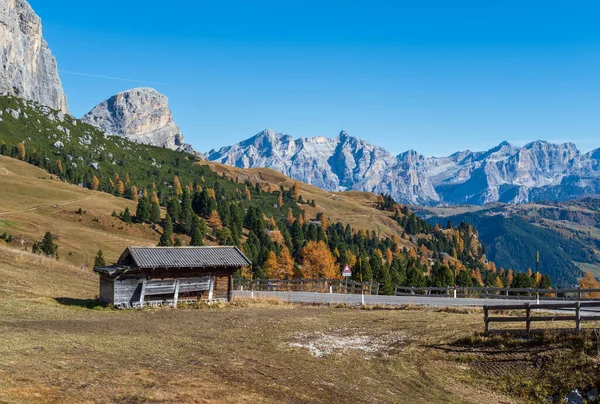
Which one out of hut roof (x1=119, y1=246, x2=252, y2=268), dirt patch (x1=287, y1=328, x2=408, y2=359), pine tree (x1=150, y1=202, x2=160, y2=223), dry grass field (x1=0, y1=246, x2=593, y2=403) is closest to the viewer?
dry grass field (x1=0, y1=246, x2=593, y2=403)

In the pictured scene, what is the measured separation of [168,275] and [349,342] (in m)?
17.5

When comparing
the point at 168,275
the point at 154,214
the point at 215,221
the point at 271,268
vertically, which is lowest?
the point at 271,268

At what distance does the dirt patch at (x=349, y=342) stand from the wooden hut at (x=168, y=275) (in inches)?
542

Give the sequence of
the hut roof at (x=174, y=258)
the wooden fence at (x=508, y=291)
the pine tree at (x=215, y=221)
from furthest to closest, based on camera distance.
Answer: the pine tree at (x=215, y=221) → the wooden fence at (x=508, y=291) → the hut roof at (x=174, y=258)

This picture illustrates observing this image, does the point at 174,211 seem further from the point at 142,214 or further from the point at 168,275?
the point at 168,275

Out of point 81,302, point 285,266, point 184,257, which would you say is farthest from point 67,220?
point 184,257

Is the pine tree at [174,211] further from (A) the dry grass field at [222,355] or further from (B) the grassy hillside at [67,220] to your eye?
(A) the dry grass field at [222,355]

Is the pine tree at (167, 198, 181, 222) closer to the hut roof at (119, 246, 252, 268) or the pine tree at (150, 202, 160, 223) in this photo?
the pine tree at (150, 202, 160, 223)

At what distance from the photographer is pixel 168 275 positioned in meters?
37.6

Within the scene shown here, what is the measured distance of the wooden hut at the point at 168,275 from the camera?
35.2 meters

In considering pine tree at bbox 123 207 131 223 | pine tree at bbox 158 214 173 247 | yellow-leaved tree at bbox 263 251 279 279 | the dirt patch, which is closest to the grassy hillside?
pine tree at bbox 123 207 131 223

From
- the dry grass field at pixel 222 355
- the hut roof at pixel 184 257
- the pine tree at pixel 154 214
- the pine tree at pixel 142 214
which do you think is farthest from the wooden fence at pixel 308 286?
the pine tree at pixel 154 214

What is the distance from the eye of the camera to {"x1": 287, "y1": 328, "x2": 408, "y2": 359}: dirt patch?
2389 cm

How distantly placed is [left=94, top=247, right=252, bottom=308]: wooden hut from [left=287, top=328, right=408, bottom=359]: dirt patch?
1378cm
